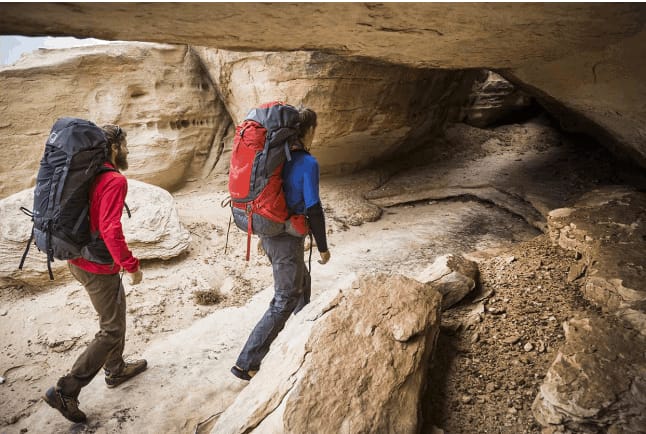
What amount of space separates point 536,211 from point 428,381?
503cm

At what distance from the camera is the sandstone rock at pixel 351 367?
6.15ft

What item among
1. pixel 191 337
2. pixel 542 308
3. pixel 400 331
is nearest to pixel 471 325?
pixel 542 308

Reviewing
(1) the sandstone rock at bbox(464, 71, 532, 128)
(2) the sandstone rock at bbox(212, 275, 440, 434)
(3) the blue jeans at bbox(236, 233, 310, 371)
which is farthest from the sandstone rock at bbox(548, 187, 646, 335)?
(1) the sandstone rock at bbox(464, 71, 532, 128)

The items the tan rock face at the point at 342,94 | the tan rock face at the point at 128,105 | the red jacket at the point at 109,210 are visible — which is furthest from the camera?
the tan rock face at the point at 128,105

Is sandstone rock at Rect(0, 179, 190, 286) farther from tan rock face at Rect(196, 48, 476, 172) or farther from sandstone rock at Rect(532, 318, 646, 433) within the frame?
sandstone rock at Rect(532, 318, 646, 433)

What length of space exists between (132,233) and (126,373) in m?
2.27

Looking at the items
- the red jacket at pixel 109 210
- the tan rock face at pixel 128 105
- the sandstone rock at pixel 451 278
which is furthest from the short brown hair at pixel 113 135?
the tan rock face at pixel 128 105

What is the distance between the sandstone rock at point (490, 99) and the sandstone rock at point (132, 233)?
841 centimetres

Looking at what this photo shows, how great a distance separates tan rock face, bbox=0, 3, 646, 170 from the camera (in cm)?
224

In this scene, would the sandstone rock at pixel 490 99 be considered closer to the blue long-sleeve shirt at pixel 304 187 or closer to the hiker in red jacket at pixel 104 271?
the blue long-sleeve shirt at pixel 304 187

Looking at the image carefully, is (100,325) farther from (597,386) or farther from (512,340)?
(597,386)

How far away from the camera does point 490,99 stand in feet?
34.8

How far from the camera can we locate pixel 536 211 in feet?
20.9

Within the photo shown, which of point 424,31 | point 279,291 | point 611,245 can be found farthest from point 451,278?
point 424,31
